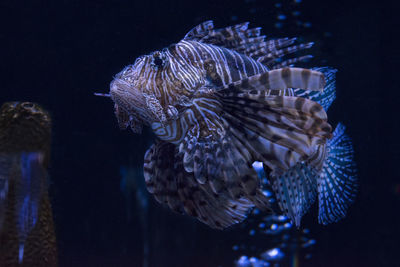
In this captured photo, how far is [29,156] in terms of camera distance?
2189 mm

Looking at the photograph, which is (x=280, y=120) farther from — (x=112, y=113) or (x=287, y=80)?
(x=112, y=113)

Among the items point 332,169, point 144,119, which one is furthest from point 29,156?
point 332,169

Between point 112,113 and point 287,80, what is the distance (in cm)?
308

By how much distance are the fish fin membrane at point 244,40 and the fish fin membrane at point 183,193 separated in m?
0.66

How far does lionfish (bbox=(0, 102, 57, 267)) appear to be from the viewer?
2.12 m

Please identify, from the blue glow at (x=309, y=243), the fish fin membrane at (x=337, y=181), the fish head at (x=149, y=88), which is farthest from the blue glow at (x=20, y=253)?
the blue glow at (x=309, y=243)

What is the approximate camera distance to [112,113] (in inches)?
164

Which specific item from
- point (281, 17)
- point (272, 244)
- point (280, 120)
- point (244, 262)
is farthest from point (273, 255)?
point (280, 120)

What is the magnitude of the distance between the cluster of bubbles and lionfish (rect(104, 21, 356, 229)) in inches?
143

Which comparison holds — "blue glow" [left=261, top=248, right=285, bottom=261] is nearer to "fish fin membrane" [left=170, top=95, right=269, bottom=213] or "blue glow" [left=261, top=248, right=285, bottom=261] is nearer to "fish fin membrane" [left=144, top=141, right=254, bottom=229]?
"fish fin membrane" [left=144, top=141, right=254, bottom=229]

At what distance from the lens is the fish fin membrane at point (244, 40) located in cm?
190

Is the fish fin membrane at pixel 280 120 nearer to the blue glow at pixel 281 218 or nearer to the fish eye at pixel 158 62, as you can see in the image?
the fish eye at pixel 158 62

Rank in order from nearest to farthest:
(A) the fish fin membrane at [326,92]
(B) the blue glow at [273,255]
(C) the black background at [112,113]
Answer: (A) the fish fin membrane at [326,92], (C) the black background at [112,113], (B) the blue glow at [273,255]

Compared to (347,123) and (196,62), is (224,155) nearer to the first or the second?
(196,62)
